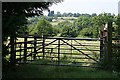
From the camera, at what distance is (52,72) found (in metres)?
10.7

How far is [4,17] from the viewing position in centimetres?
798

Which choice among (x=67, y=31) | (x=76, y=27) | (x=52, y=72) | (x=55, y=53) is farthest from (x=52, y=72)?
(x=76, y=27)

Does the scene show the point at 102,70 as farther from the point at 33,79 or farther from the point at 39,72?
the point at 33,79

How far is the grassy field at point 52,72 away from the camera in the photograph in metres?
9.75

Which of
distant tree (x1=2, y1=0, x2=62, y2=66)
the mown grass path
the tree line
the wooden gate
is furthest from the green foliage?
distant tree (x1=2, y1=0, x2=62, y2=66)

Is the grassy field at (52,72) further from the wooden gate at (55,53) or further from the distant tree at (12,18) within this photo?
the distant tree at (12,18)

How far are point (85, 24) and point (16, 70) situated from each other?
75.1 meters

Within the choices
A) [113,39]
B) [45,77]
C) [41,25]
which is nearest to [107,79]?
[45,77]

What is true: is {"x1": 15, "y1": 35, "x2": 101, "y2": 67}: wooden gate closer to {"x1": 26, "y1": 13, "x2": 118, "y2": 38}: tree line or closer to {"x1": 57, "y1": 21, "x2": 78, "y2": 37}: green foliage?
{"x1": 26, "y1": 13, "x2": 118, "y2": 38}: tree line

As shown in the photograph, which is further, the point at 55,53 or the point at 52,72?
the point at 55,53

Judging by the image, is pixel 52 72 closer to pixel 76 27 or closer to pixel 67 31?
pixel 67 31

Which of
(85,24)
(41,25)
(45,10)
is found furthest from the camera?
(85,24)

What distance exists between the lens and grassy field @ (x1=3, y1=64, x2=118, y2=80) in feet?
32.0

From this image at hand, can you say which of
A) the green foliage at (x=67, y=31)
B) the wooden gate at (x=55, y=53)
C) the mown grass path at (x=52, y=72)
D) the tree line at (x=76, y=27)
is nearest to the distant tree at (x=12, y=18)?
the mown grass path at (x=52, y=72)
